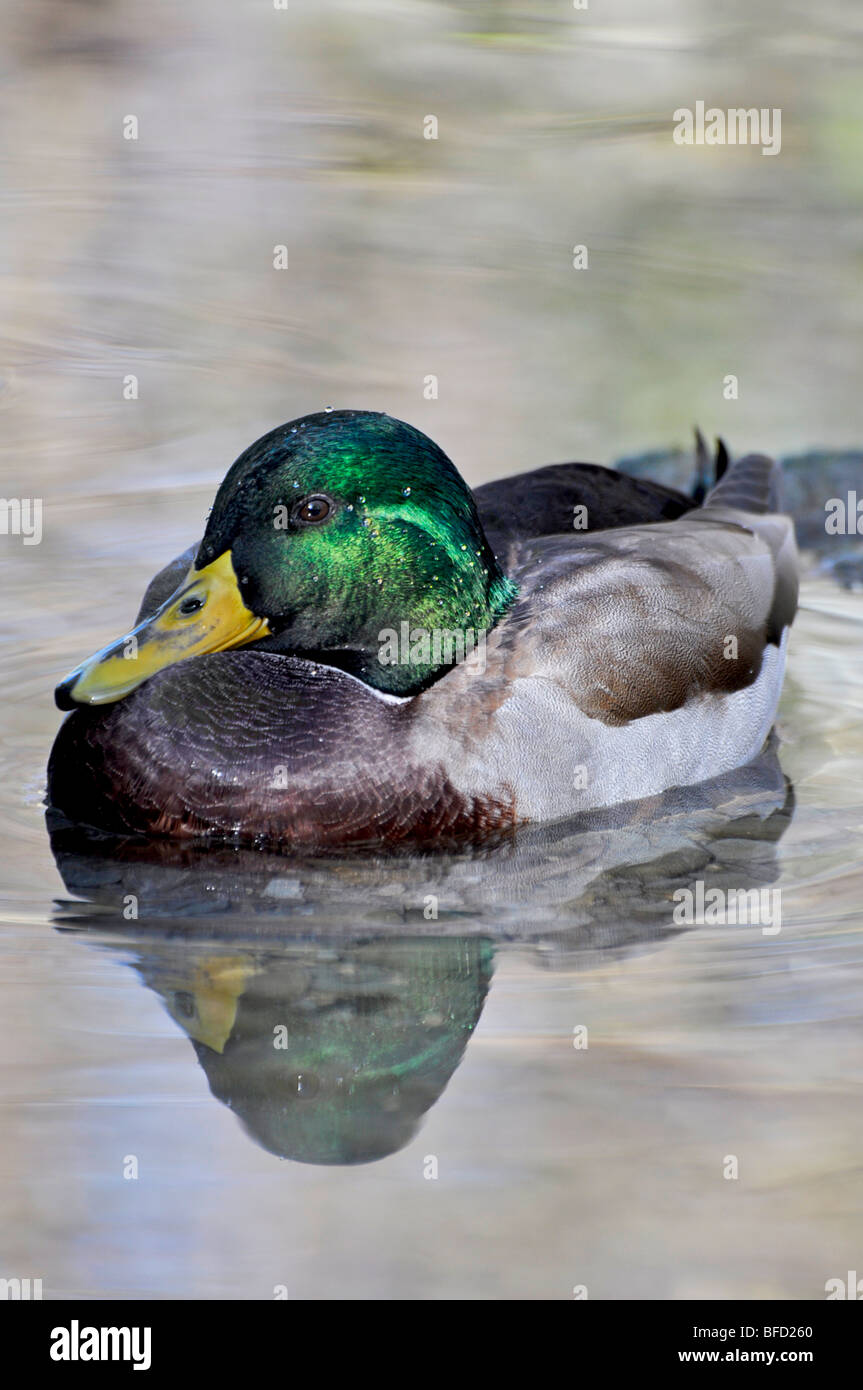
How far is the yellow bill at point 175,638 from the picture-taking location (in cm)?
518

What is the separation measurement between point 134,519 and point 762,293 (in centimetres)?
382

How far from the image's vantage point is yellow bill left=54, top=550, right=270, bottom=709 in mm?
5176

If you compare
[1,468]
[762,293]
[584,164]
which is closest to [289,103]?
[584,164]

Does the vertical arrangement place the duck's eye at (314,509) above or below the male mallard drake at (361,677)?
above

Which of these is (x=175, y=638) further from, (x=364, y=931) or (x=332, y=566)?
(x=364, y=931)

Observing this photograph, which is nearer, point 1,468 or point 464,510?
point 464,510

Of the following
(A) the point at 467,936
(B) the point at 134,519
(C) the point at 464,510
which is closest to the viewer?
(A) the point at 467,936

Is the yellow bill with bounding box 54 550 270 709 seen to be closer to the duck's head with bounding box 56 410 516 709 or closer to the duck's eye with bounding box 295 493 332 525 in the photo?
the duck's head with bounding box 56 410 516 709

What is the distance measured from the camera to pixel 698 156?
11203 millimetres

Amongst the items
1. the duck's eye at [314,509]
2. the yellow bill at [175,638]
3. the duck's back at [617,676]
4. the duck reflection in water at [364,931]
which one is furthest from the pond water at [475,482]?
the duck's eye at [314,509]

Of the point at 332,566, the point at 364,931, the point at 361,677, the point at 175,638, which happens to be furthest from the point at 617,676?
the point at 175,638

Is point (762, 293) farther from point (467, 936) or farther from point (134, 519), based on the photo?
point (467, 936)

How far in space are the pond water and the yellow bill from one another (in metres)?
0.49

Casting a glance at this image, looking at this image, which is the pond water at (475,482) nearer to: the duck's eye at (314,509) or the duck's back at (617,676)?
the duck's back at (617,676)
